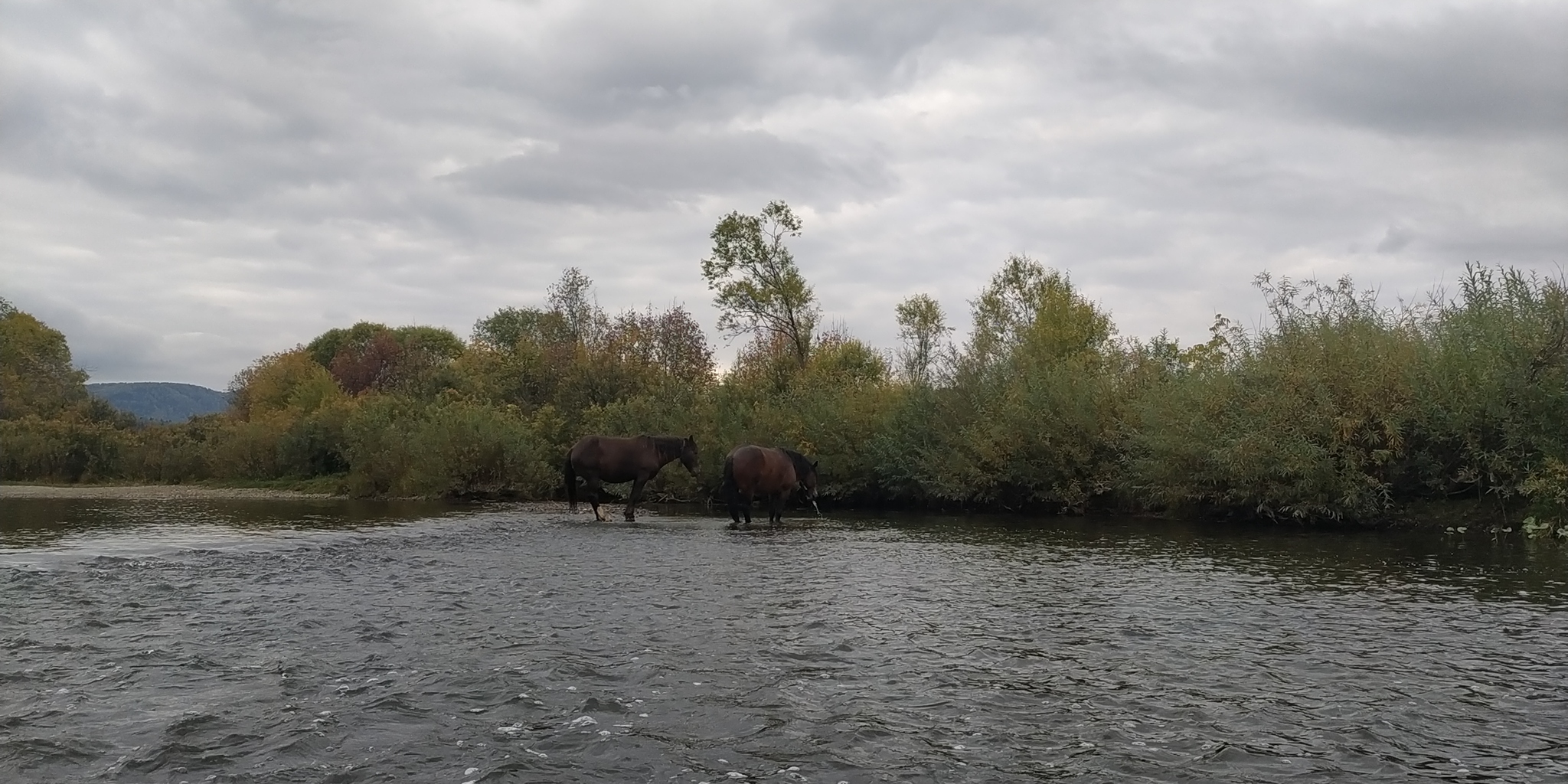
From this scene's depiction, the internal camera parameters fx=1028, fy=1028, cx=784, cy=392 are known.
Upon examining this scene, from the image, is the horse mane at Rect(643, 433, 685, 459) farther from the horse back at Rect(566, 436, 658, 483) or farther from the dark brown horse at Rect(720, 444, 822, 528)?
the dark brown horse at Rect(720, 444, 822, 528)

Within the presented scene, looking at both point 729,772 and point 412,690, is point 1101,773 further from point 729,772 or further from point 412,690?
point 412,690

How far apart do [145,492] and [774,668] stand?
38886 mm

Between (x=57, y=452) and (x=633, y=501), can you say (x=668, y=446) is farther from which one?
(x=57, y=452)

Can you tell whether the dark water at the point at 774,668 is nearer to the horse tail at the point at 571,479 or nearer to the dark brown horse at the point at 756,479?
the dark brown horse at the point at 756,479

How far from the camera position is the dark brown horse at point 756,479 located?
21750 mm

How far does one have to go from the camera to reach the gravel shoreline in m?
35.1

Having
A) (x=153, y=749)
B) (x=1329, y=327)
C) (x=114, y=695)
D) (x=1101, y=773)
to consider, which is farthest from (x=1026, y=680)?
(x=1329, y=327)

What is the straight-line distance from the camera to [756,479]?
865 inches

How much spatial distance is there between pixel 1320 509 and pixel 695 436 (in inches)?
775

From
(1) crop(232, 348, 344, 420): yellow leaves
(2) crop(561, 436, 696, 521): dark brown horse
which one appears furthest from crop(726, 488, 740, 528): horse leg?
(1) crop(232, 348, 344, 420): yellow leaves

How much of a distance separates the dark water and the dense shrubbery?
529 cm

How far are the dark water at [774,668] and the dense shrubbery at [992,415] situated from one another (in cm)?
529

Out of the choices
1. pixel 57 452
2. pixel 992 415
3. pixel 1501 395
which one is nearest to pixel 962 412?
pixel 992 415

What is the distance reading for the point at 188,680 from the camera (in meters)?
6.84
